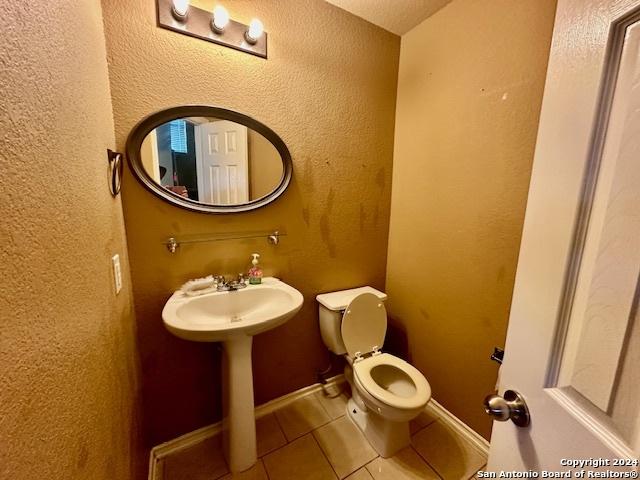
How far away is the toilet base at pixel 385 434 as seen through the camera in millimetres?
1331

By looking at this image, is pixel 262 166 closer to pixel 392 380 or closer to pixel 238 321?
pixel 238 321

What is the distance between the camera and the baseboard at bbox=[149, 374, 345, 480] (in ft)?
4.20

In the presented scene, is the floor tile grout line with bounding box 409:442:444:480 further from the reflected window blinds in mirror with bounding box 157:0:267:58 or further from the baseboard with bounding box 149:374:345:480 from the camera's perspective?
the reflected window blinds in mirror with bounding box 157:0:267:58

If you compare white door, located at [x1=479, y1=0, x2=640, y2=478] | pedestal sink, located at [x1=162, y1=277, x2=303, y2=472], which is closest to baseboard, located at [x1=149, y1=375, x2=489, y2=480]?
pedestal sink, located at [x1=162, y1=277, x2=303, y2=472]

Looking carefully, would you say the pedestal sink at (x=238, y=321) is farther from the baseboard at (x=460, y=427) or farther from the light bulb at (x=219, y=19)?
the light bulb at (x=219, y=19)

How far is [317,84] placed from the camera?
1440mm

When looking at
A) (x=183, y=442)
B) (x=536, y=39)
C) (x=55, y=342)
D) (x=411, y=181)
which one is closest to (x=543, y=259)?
(x=55, y=342)

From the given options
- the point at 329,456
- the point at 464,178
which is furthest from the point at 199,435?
the point at 464,178

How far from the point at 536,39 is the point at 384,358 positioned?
1.66m

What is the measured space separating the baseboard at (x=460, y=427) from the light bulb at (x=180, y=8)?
7.90 feet

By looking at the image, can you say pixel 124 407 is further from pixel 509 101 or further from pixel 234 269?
pixel 509 101

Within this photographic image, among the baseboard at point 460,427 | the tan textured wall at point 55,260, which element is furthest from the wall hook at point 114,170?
the baseboard at point 460,427

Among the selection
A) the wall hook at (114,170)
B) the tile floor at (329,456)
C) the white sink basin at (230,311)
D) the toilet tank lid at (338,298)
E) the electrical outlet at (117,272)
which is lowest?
the tile floor at (329,456)

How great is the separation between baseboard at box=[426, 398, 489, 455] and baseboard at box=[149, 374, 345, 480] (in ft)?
2.11
